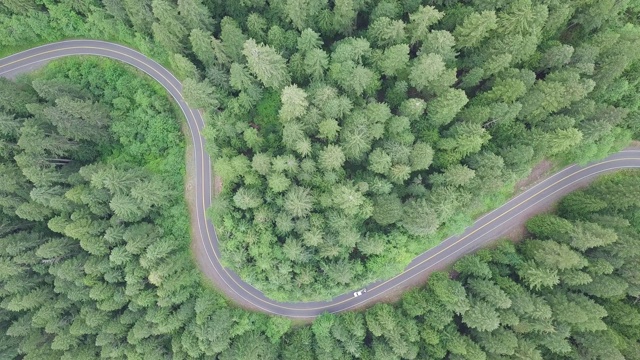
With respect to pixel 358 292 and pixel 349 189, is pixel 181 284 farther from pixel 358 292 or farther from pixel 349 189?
pixel 349 189

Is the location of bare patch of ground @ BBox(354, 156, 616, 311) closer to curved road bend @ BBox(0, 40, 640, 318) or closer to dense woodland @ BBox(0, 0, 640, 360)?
curved road bend @ BBox(0, 40, 640, 318)

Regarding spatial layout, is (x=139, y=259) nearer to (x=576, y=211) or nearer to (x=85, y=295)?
(x=85, y=295)

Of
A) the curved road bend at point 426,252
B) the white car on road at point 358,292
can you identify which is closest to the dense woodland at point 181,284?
the curved road bend at point 426,252

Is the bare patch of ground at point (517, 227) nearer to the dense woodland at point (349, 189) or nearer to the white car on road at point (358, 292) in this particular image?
the white car on road at point (358, 292)

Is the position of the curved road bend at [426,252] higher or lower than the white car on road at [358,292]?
higher

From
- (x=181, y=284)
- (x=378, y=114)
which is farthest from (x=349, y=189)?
(x=181, y=284)
